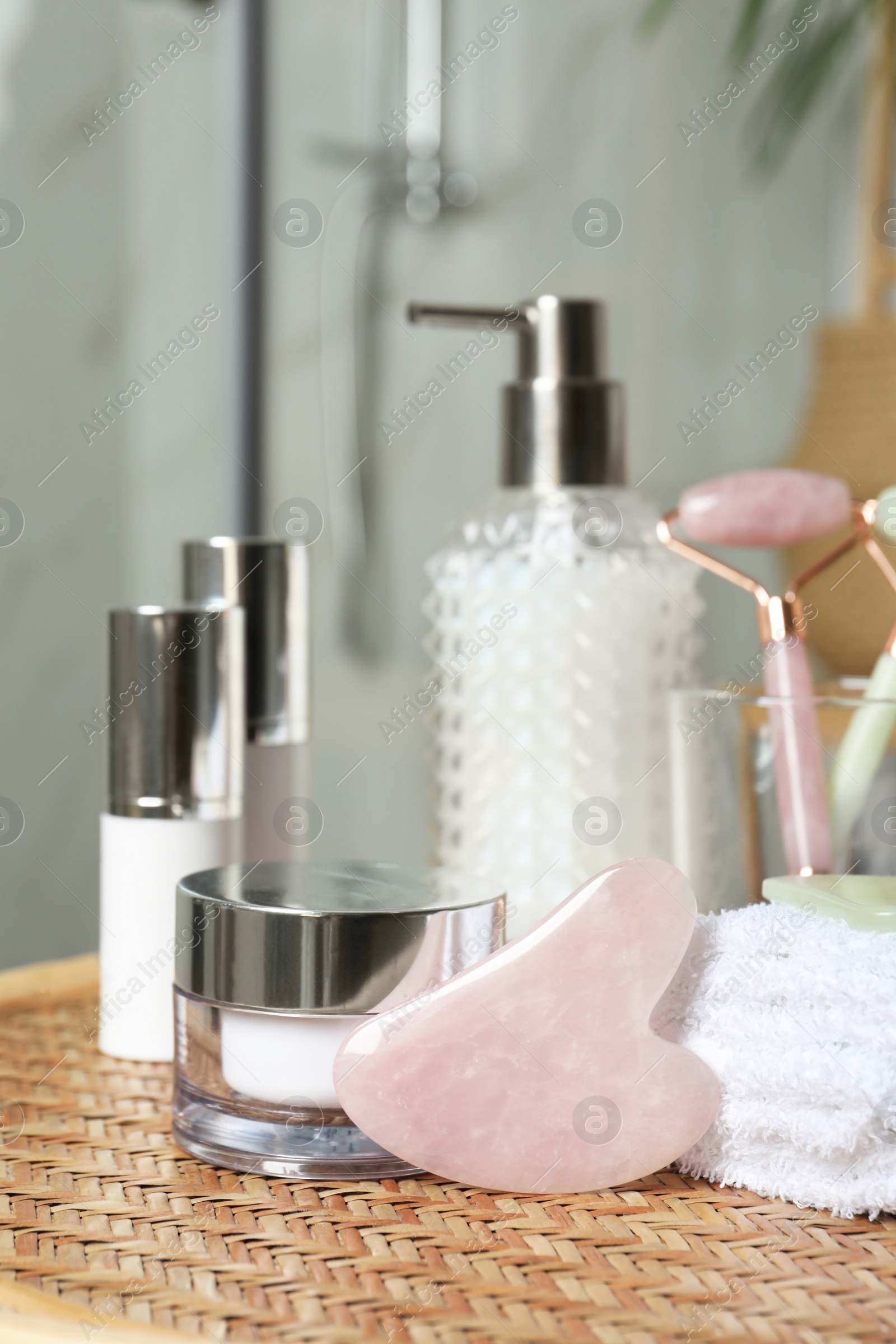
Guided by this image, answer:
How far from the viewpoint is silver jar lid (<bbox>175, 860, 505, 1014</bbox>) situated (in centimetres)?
31

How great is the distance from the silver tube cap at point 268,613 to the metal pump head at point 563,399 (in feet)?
0.31

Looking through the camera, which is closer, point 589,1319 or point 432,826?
point 589,1319

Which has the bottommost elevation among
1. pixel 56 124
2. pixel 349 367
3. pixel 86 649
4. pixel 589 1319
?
pixel 589 1319

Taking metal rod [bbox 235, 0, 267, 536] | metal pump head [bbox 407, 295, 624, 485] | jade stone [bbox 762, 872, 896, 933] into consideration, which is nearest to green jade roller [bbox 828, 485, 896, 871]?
jade stone [bbox 762, 872, 896, 933]

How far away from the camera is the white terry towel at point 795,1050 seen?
292 mm

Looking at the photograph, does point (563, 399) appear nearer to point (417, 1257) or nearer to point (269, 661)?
point (269, 661)

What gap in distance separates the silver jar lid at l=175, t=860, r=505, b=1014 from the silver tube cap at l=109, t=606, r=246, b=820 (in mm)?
70

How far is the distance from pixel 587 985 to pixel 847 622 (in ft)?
1.56

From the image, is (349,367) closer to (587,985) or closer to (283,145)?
(283,145)

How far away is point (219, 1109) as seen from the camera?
330 mm

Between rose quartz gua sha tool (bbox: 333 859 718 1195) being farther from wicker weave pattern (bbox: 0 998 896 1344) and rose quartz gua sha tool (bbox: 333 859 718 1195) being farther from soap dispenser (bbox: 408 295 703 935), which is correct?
soap dispenser (bbox: 408 295 703 935)

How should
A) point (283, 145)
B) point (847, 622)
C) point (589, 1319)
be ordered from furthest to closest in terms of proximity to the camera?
point (283, 145)
point (847, 622)
point (589, 1319)

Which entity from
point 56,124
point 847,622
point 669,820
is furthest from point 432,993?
point 56,124

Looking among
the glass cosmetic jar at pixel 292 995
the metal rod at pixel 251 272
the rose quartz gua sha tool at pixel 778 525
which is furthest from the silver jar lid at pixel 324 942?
the metal rod at pixel 251 272
